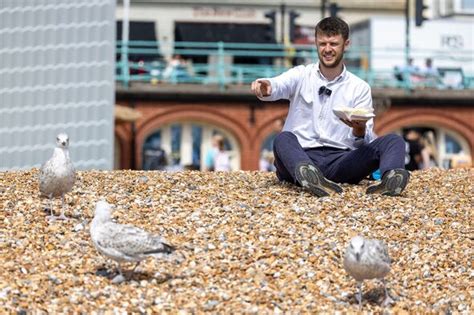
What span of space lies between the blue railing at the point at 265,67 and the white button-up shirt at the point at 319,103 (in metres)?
26.6

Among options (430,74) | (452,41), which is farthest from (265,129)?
(452,41)

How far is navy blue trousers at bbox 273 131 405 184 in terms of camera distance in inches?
473

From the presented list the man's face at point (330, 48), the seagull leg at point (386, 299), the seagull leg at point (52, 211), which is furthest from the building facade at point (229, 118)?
the seagull leg at point (386, 299)

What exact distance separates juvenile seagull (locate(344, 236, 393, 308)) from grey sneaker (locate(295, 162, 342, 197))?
2.77m

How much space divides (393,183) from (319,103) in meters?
1.08

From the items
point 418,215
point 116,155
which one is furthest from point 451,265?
point 116,155

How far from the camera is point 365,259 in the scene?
8.82m

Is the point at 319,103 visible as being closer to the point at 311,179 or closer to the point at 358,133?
the point at 358,133

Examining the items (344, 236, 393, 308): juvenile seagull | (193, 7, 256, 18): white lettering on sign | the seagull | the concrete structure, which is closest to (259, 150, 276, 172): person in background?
(193, 7, 256, 18): white lettering on sign

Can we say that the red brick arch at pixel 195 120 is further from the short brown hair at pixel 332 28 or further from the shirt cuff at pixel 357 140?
the short brown hair at pixel 332 28

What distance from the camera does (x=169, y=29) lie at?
175ft

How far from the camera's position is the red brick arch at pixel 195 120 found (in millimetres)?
42406

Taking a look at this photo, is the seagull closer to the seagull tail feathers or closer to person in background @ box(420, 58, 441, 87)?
the seagull tail feathers

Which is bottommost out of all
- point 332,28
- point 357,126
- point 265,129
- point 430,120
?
point 265,129
